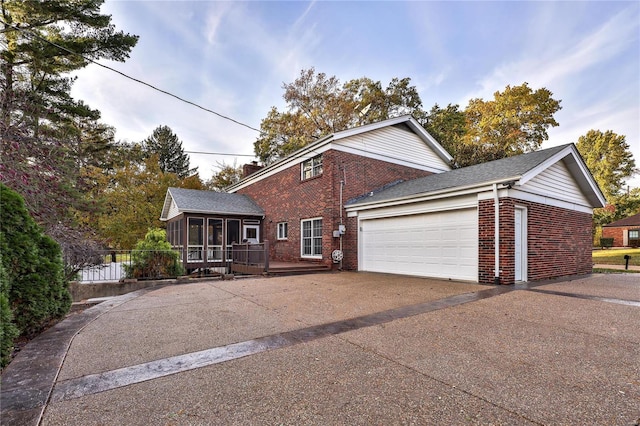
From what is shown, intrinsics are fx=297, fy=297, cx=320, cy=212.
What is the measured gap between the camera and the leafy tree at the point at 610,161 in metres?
34.1

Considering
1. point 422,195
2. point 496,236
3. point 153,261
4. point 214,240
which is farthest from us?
point 214,240

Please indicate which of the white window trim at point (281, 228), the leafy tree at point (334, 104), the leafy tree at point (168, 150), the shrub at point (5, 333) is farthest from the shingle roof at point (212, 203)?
the leafy tree at point (168, 150)

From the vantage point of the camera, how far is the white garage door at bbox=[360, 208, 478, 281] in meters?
8.41

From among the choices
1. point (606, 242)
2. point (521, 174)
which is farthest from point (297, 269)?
point (606, 242)

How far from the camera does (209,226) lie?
15.9m

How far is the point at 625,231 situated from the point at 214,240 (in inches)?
1569

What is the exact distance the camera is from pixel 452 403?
2.33m

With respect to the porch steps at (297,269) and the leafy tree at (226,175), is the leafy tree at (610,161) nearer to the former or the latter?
the porch steps at (297,269)

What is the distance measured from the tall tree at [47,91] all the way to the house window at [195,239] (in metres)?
5.20

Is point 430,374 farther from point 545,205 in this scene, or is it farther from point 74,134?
point 74,134

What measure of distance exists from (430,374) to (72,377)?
342 centimetres

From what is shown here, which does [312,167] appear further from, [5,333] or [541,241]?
[5,333]

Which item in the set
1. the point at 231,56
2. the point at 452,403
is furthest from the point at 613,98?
the point at 452,403

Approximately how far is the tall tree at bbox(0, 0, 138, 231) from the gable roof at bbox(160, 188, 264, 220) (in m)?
4.26
